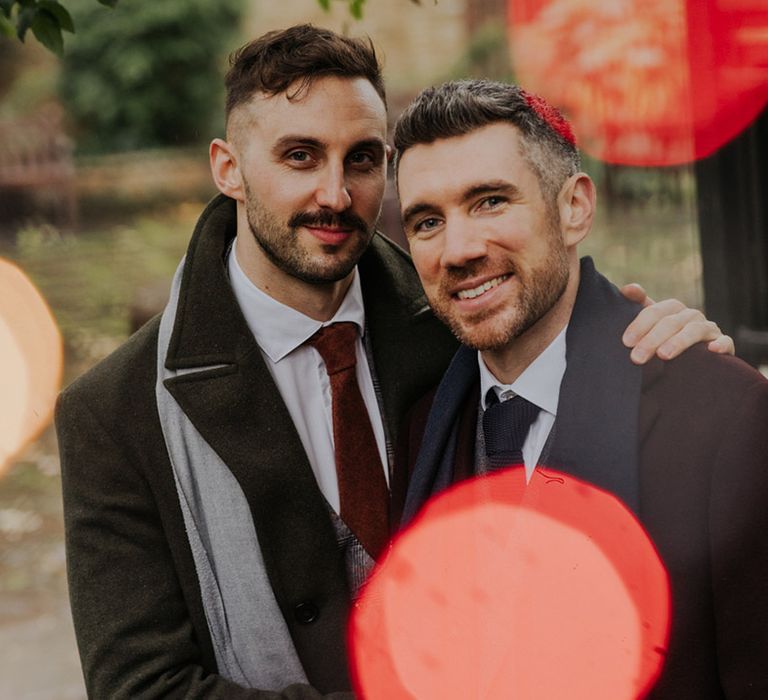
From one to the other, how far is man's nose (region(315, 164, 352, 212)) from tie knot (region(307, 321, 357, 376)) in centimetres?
32

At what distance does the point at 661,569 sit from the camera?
198 centimetres

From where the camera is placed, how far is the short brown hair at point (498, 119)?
7.36 ft

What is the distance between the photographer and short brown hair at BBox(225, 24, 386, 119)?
99.4 inches

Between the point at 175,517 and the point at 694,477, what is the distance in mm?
1148

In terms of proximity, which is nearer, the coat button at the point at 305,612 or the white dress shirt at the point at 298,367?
the coat button at the point at 305,612

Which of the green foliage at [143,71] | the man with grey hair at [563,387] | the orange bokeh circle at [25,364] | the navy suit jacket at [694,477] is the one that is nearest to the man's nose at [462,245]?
the man with grey hair at [563,387]

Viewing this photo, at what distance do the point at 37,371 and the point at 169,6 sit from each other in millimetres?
7157

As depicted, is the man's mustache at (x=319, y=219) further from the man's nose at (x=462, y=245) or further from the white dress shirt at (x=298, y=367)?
the man's nose at (x=462, y=245)

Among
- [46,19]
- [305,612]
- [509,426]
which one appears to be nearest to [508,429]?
[509,426]

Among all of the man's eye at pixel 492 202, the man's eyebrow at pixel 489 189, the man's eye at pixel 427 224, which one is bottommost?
the man's eye at pixel 427 224

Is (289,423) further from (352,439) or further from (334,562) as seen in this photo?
(334,562)

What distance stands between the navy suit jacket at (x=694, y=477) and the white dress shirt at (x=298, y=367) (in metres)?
0.65

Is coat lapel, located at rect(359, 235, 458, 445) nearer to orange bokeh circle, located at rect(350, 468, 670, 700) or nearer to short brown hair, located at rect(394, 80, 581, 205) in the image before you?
orange bokeh circle, located at rect(350, 468, 670, 700)

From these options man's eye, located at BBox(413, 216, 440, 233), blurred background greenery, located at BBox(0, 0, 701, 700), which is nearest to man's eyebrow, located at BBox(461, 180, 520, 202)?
man's eye, located at BBox(413, 216, 440, 233)
